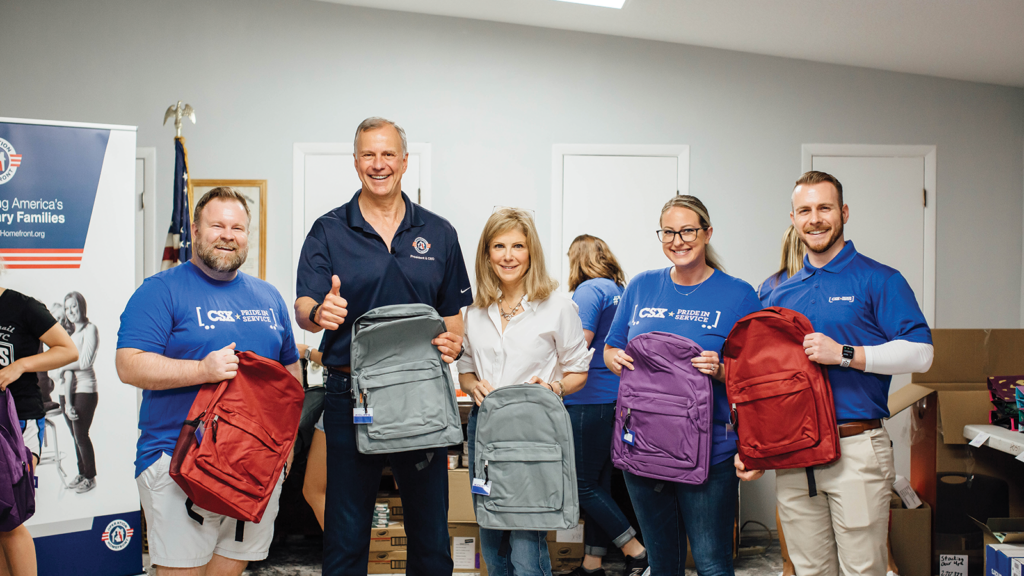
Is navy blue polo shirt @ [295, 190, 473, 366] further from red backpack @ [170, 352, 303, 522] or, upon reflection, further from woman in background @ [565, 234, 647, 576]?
woman in background @ [565, 234, 647, 576]

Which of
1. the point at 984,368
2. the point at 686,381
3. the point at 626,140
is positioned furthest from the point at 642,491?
the point at 626,140

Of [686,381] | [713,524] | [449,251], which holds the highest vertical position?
[449,251]

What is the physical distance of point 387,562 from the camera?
3.16 metres

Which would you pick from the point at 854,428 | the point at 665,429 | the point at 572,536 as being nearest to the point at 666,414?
the point at 665,429

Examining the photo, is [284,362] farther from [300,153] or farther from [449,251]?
[300,153]

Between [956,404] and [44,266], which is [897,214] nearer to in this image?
[956,404]

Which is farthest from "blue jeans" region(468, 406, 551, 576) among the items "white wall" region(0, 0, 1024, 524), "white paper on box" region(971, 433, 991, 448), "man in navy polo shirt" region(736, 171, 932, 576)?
"white wall" region(0, 0, 1024, 524)

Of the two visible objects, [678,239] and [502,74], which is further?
[502,74]

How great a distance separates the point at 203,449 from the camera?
1.67 metres

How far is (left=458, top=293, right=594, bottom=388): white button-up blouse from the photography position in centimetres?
191

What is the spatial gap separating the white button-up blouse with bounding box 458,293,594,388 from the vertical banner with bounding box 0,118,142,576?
207 cm

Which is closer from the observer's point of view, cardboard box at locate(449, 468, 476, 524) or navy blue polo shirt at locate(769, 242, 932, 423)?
navy blue polo shirt at locate(769, 242, 932, 423)

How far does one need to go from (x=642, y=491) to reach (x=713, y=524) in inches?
9.2

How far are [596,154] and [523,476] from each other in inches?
108
